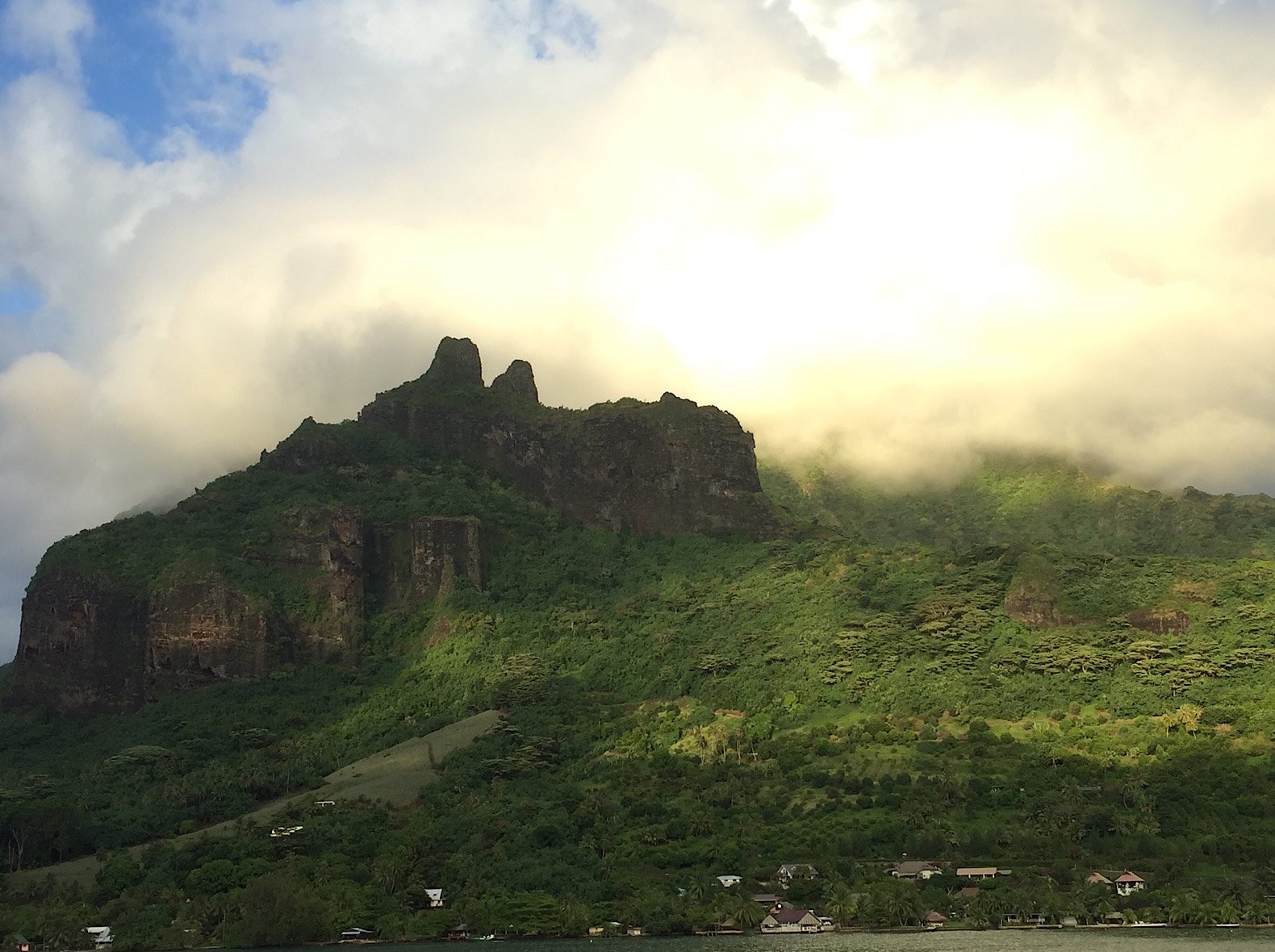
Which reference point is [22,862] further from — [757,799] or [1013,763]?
[1013,763]

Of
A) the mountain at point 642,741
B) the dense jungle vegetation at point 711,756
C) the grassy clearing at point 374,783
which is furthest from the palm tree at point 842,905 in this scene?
the grassy clearing at point 374,783

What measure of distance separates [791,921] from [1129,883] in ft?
82.3

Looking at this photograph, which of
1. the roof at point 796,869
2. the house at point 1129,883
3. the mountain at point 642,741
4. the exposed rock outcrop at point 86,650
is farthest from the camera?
the exposed rock outcrop at point 86,650

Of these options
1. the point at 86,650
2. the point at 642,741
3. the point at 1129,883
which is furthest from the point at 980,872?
the point at 86,650

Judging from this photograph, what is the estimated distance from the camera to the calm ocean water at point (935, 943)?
9312 centimetres

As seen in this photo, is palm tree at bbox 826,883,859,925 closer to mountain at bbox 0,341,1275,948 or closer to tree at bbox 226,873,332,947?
mountain at bbox 0,341,1275,948

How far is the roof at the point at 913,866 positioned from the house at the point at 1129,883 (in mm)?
12945

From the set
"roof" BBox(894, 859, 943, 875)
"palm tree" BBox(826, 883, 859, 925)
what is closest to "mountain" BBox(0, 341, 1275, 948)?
"palm tree" BBox(826, 883, 859, 925)

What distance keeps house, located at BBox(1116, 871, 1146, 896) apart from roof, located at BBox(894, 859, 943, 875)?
12.9m

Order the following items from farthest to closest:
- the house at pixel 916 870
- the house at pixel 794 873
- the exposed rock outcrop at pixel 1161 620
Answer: the exposed rock outcrop at pixel 1161 620 < the house at pixel 794 873 < the house at pixel 916 870

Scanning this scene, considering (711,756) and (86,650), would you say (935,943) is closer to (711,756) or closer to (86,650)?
(711,756)

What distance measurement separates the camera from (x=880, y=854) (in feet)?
405

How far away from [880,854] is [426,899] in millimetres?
36234

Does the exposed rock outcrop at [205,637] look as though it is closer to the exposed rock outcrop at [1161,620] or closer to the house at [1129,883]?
the exposed rock outcrop at [1161,620]
